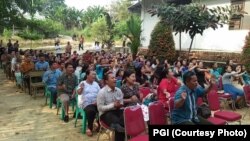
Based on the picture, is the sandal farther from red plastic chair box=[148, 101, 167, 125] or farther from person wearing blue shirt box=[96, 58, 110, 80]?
person wearing blue shirt box=[96, 58, 110, 80]

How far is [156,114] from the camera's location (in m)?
6.03

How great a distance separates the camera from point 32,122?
29.5 feet

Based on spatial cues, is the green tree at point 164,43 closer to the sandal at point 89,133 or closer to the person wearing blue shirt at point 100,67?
the person wearing blue shirt at point 100,67

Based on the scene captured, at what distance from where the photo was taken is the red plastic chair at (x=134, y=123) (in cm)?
557

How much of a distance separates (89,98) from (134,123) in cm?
232

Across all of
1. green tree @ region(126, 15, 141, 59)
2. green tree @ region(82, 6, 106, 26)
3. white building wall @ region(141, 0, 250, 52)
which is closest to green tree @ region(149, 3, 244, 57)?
white building wall @ region(141, 0, 250, 52)

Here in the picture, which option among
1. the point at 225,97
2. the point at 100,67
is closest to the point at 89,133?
the point at 225,97

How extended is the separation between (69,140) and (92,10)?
177 feet

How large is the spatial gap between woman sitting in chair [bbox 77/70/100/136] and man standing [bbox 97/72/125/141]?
3.24 ft

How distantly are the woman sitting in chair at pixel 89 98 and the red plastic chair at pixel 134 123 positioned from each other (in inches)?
79.2

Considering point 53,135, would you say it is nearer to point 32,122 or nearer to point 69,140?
point 69,140

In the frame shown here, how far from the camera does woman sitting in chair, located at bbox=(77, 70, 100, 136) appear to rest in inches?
299

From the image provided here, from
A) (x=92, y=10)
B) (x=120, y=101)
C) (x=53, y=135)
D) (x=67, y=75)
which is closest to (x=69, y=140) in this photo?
(x=53, y=135)

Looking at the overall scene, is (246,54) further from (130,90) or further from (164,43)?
(130,90)
